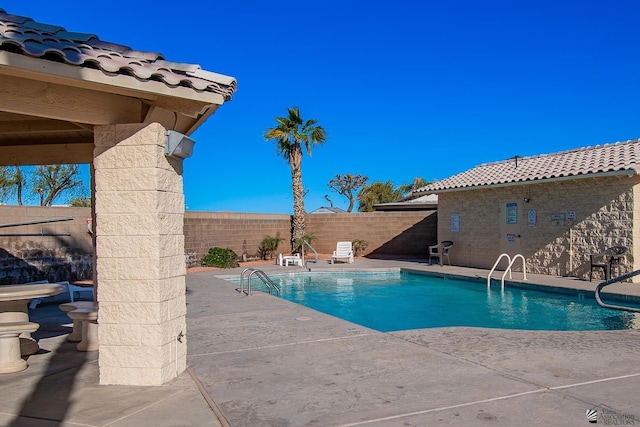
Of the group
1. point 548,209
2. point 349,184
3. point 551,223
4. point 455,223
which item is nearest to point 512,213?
point 548,209

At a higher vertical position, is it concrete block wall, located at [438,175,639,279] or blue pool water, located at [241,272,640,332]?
concrete block wall, located at [438,175,639,279]

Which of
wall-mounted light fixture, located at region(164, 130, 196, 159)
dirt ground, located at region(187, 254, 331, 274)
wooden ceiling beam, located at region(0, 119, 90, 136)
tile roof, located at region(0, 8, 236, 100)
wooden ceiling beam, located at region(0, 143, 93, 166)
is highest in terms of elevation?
tile roof, located at region(0, 8, 236, 100)

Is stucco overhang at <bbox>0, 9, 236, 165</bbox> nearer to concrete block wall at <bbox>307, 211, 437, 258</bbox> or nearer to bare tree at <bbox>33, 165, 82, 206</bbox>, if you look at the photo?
concrete block wall at <bbox>307, 211, 437, 258</bbox>

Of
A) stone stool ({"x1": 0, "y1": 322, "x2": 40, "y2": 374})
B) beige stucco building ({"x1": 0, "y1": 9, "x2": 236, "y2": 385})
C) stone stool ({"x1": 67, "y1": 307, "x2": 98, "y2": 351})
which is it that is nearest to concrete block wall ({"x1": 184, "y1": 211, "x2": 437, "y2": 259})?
stone stool ({"x1": 67, "y1": 307, "x2": 98, "y2": 351})

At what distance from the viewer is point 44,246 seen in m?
12.9

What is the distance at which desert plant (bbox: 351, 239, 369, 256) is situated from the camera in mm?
24438

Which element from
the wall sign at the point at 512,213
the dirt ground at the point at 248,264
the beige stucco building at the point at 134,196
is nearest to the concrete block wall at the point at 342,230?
the dirt ground at the point at 248,264

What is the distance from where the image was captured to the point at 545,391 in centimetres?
465

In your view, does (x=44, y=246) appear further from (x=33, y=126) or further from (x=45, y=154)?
(x=33, y=126)

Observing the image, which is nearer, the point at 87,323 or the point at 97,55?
the point at 97,55

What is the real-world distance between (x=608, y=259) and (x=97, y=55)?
12962mm

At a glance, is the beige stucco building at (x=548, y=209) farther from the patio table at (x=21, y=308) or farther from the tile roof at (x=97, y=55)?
the patio table at (x=21, y=308)

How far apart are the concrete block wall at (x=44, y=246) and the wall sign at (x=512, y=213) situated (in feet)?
40.8

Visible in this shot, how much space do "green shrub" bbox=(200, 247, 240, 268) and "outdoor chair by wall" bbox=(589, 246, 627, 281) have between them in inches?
473
